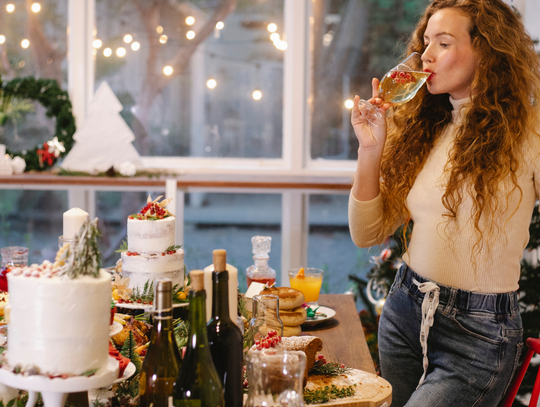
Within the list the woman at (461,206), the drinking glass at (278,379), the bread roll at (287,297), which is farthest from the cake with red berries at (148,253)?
the drinking glass at (278,379)

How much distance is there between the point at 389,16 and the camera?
3.22 meters

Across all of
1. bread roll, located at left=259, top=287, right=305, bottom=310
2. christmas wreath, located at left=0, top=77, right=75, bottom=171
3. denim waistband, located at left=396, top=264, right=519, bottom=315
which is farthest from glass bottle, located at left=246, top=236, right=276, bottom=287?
christmas wreath, located at left=0, top=77, right=75, bottom=171

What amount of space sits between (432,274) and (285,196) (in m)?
2.00

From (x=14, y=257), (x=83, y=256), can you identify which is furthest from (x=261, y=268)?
(x=83, y=256)

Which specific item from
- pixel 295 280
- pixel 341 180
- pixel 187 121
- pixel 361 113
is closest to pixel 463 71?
pixel 361 113

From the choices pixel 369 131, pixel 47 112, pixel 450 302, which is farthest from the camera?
pixel 47 112

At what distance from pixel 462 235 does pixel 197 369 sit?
83 cm

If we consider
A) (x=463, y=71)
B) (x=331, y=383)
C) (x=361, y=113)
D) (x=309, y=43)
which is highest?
(x=309, y=43)

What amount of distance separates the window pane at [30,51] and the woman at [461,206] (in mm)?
2455

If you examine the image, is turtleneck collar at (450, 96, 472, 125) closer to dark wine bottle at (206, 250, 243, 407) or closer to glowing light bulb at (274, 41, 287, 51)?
dark wine bottle at (206, 250, 243, 407)

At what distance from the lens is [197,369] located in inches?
30.0

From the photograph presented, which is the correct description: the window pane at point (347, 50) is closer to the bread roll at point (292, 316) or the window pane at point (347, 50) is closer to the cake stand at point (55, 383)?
the bread roll at point (292, 316)

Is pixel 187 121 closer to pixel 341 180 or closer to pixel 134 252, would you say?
pixel 341 180

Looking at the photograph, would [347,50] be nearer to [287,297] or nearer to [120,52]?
[120,52]
